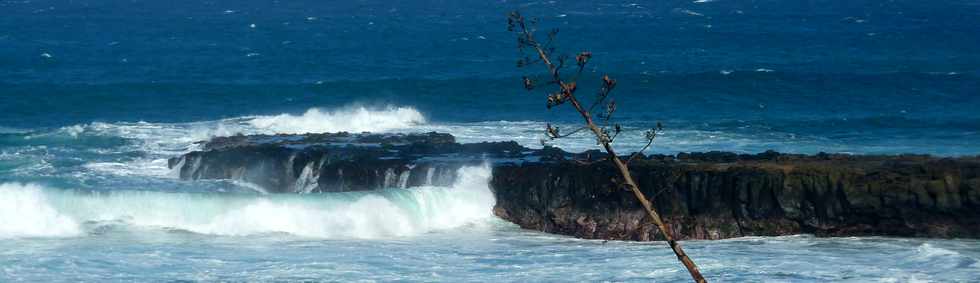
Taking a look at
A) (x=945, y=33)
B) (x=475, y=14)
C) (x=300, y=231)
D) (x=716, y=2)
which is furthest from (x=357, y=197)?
(x=716, y=2)

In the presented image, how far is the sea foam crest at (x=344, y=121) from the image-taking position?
148 ft

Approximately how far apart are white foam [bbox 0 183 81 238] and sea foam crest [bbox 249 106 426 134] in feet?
47.0

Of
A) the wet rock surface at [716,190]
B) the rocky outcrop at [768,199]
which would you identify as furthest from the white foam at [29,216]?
the rocky outcrop at [768,199]

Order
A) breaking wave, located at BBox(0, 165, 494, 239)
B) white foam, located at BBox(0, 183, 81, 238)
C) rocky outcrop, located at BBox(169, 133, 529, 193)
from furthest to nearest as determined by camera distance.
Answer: rocky outcrop, located at BBox(169, 133, 529, 193) → breaking wave, located at BBox(0, 165, 494, 239) → white foam, located at BBox(0, 183, 81, 238)

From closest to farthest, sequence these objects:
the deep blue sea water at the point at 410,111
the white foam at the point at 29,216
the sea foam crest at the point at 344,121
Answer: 1. the deep blue sea water at the point at 410,111
2. the white foam at the point at 29,216
3. the sea foam crest at the point at 344,121

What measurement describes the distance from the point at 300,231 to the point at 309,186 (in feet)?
11.5

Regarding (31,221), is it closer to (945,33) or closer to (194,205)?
(194,205)

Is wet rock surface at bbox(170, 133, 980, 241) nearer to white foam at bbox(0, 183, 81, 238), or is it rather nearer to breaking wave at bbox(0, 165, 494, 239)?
breaking wave at bbox(0, 165, 494, 239)

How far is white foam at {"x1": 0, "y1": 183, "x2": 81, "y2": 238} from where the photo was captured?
90.9 feet

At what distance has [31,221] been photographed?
28.4 metres

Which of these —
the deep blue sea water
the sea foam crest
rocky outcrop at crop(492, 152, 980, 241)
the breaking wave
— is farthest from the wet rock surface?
the sea foam crest

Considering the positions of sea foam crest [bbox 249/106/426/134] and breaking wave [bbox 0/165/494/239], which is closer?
breaking wave [bbox 0/165/494/239]

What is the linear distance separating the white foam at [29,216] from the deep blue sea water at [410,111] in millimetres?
75

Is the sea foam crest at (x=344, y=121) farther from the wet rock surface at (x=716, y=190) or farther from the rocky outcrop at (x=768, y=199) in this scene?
the rocky outcrop at (x=768, y=199)
